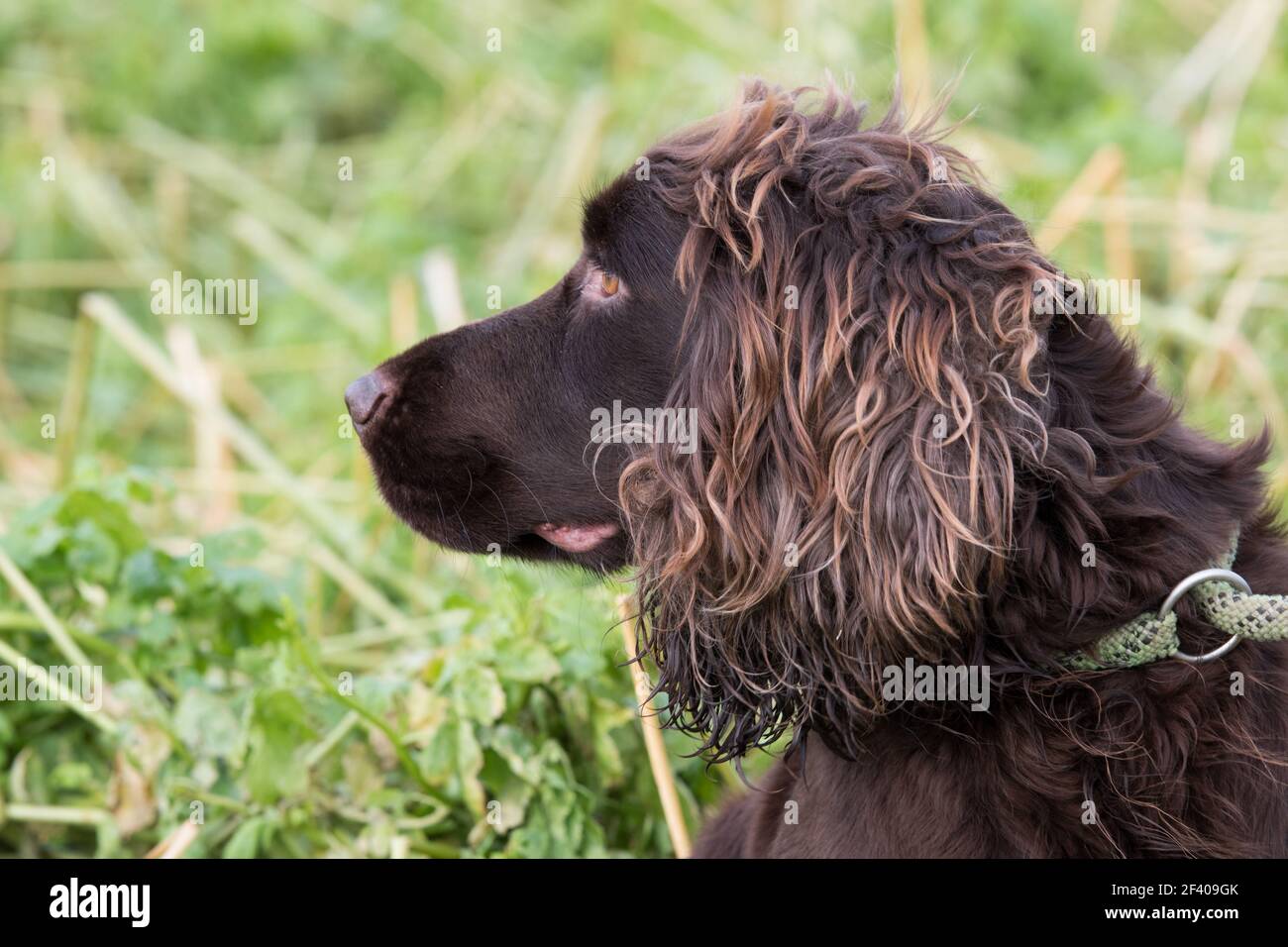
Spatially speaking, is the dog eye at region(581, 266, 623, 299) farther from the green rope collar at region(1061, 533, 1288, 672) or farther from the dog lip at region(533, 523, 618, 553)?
the green rope collar at region(1061, 533, 1288, 672)

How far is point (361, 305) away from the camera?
233 inches

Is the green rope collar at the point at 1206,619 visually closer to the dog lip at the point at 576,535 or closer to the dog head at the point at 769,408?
the dog head at the point at 769,408

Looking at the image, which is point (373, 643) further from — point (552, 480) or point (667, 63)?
point (667, 63)

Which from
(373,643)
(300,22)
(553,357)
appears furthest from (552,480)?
(300,22)

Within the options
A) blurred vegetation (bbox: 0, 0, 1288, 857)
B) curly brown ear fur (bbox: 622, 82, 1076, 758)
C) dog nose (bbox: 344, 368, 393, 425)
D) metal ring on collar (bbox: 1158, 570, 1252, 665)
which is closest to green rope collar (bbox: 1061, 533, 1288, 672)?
metal ring on collar (bbox: 1158, 570, 1252, 665)

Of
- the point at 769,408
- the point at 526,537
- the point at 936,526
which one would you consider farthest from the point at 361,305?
the point at 936,526

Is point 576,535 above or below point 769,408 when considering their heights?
below

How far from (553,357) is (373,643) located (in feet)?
6.08

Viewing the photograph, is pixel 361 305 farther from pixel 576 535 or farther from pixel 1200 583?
pixel 1200 583

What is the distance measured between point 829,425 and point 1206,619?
2.33 feet

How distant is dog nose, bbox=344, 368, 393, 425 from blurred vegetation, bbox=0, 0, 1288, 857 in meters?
0.54

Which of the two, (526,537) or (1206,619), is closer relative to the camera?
(1206,619)

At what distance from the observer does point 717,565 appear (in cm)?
249

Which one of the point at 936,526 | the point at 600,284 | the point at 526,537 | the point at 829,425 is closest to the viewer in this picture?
the point at 936,526
